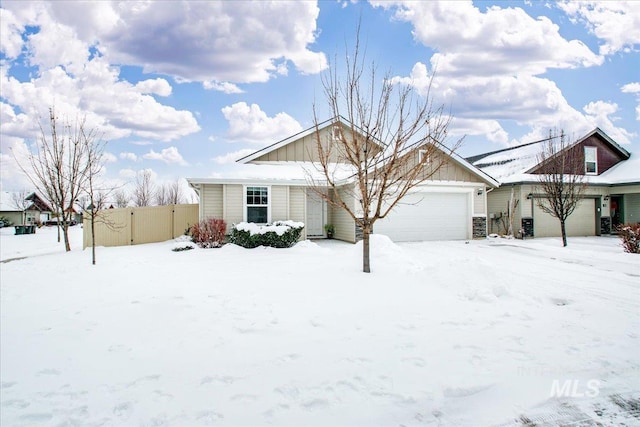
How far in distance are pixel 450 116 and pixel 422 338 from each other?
5.39 metres

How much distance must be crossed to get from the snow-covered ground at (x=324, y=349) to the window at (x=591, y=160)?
49.7 feet

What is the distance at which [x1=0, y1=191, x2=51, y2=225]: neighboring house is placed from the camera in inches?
1625

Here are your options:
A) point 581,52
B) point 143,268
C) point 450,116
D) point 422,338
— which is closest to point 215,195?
point 143,268

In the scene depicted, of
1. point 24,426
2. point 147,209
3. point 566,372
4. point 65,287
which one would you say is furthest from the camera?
point 147,209

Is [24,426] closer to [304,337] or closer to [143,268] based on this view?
[304,337]

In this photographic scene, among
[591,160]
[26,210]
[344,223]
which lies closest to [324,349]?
[344,223]

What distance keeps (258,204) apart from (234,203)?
979 mm

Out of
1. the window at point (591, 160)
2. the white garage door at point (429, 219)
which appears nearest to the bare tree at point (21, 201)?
the white garage door at point (429, 219)

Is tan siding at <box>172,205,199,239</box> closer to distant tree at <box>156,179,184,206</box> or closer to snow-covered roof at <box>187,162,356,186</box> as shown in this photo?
snow-covered roof at <box>187,162,356,186</box>

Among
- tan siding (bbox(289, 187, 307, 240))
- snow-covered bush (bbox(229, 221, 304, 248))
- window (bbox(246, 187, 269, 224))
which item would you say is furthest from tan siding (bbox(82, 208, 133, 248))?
tan siding (bbox(289, 187, 307, 240))

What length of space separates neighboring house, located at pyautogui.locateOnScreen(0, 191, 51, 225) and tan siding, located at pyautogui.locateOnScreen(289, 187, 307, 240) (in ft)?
143

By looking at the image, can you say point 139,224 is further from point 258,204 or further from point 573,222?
point 573,222

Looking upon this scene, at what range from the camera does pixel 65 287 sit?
6.99m
